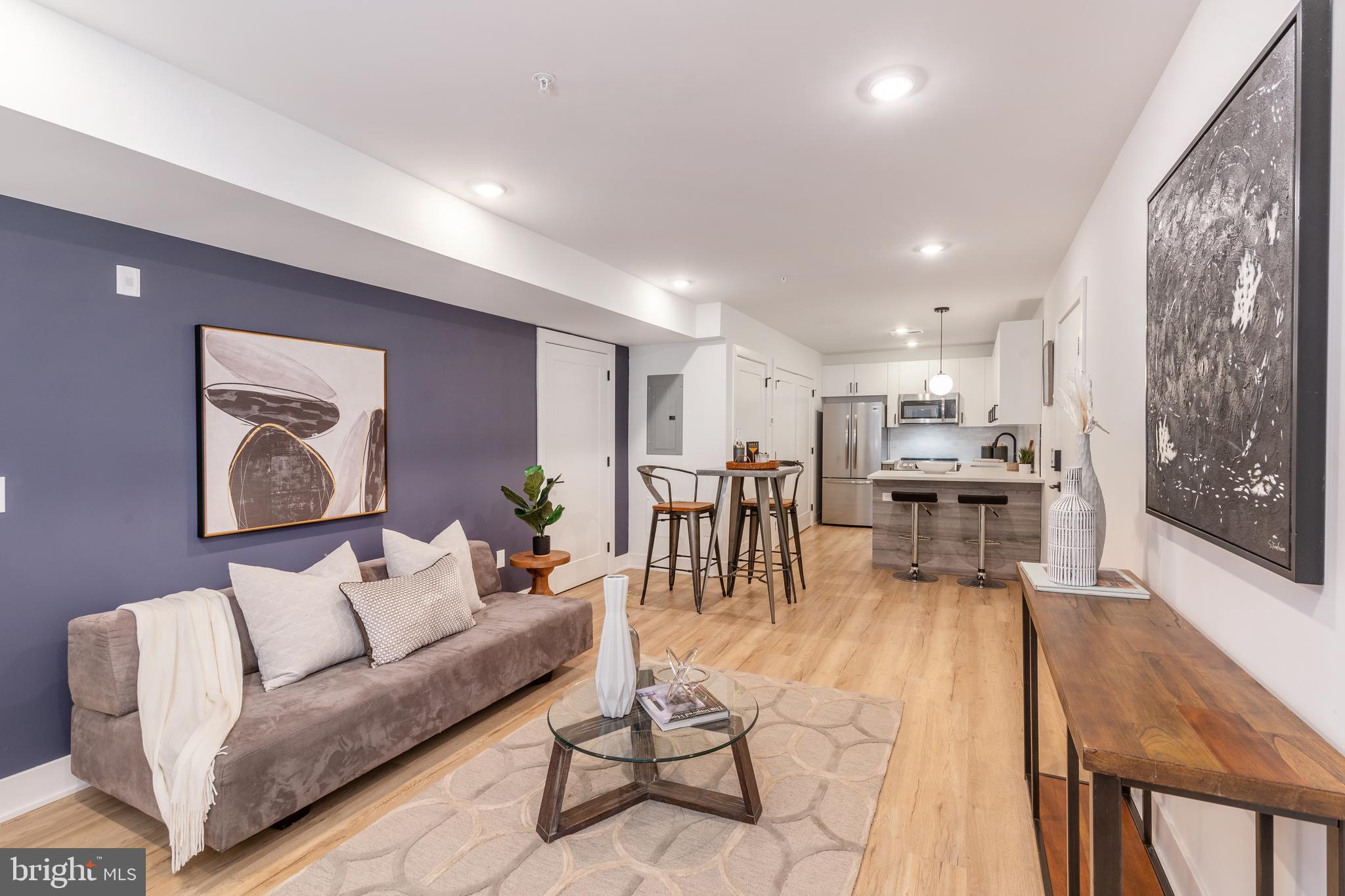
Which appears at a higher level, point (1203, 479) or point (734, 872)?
point (1203, 479)

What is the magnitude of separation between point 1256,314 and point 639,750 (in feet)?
5.84

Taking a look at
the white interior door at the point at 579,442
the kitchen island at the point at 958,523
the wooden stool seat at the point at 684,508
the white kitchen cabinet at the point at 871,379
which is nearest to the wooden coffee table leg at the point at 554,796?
the wooden stool seat at the point at 684,508

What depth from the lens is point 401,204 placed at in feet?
8.75

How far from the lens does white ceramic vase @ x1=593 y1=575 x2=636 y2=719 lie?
1.99 meters

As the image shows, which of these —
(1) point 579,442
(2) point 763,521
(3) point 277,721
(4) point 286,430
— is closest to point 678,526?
(2) point 763,521

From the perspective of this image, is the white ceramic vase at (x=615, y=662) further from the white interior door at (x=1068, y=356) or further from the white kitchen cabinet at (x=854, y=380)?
the white kitchen cabinet at (x=854, y=380)

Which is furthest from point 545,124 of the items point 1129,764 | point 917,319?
point 917,319

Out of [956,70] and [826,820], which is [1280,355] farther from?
[826,820]

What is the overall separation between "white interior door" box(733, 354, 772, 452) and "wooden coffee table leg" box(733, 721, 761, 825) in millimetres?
3708

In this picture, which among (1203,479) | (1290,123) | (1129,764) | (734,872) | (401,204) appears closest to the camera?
(1129,764)

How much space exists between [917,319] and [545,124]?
15.6 feet

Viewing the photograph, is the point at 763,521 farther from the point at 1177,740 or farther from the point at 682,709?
the point at 1177,740

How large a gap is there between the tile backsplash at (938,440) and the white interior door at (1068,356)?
3.96 metres

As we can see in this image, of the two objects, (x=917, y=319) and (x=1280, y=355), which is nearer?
(x=1280, y=355)
